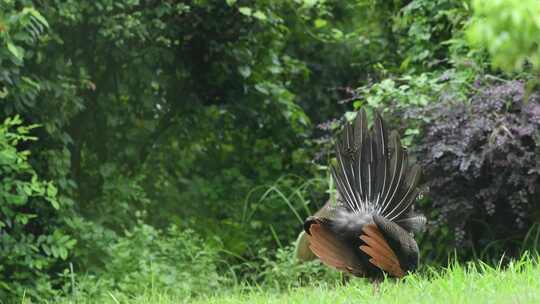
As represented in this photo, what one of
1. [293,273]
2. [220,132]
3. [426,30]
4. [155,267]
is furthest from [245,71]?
[155,267]

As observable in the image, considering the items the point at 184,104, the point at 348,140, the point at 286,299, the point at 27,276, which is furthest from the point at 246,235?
the point at 286,299

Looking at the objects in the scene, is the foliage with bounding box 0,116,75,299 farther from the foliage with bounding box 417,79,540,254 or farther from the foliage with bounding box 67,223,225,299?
the foliage with bounding box 417,79,540,254

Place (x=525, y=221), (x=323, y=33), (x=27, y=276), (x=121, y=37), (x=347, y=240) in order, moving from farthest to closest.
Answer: (x=323, y=33), (x=121, y=37), (x=525, y=221), (x=27, y=276), (x=347, y=240)

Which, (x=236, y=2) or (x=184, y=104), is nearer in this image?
(x=236, y=2)

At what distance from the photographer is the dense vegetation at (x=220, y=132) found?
320 inches

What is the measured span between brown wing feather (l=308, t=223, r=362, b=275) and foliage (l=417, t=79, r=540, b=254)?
2.04 m

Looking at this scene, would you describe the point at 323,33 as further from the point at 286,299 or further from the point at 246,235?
the point at 286,299

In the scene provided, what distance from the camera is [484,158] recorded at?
816cm

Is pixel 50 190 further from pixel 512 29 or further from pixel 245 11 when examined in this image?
pixel 512 29

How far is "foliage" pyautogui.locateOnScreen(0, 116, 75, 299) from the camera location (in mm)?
7480

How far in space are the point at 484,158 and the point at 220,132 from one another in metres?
3.72

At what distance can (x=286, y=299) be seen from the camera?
596 cm

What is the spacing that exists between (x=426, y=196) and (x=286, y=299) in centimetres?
322

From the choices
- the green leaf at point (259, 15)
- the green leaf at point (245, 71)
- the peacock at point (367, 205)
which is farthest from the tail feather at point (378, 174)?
the green leaf at point (245, 71)
